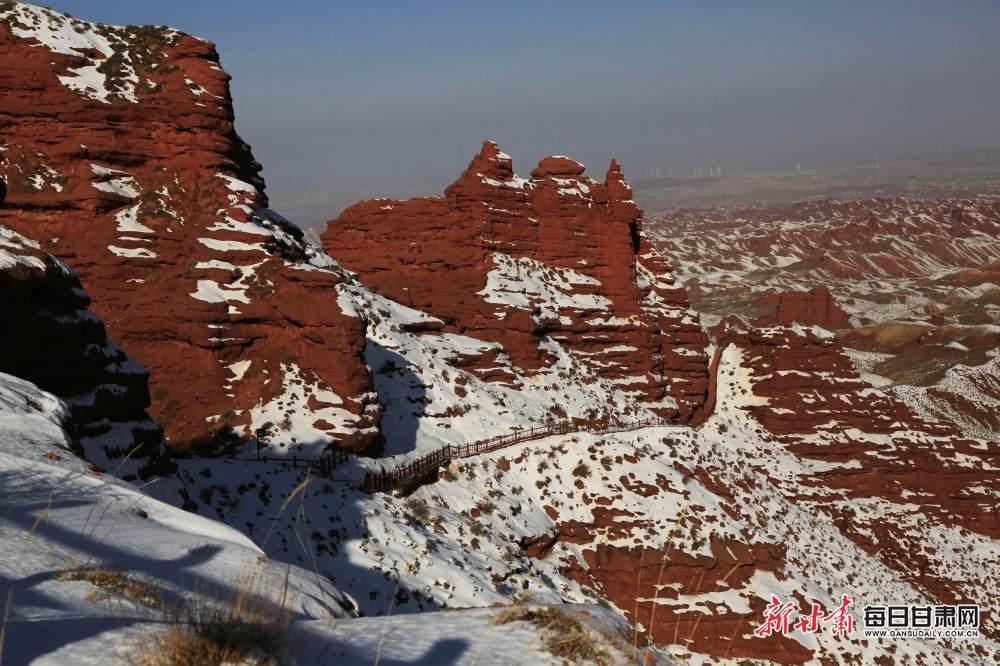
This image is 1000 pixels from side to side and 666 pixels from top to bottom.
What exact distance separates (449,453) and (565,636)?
77.1 feet

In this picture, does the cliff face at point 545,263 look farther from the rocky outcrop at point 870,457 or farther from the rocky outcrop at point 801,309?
the rocky outcrop at point 801,309

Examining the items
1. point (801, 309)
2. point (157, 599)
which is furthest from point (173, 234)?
point (801, 309)

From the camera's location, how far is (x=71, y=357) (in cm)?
1518

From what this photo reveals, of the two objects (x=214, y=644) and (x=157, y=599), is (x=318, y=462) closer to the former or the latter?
(x=157, y=599)

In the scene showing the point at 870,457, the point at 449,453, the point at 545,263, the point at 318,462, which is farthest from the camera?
the point at 545,263

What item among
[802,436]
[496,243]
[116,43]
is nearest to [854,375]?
[802,436]

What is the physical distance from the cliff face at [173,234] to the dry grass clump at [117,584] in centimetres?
1912

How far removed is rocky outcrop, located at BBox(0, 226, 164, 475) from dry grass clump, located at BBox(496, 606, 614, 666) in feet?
34.3

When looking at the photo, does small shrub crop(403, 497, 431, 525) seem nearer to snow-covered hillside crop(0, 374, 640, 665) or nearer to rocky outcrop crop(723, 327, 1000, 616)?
snow-covered hillside crop(0, 374, 640, 665)

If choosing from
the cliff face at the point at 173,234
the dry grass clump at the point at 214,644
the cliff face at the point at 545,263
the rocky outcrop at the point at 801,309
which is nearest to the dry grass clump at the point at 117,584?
the dry grass clump at the point at 214,644

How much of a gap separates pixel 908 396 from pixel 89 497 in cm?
8543

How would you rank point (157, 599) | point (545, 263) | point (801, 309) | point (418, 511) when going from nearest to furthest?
point (157, 599)
point (418, 511)
point (545, 263)
point (801, 309)

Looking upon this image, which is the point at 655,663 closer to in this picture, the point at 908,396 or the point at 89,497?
the point at 89,497

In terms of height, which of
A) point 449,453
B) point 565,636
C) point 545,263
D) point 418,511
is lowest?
point 449,453
